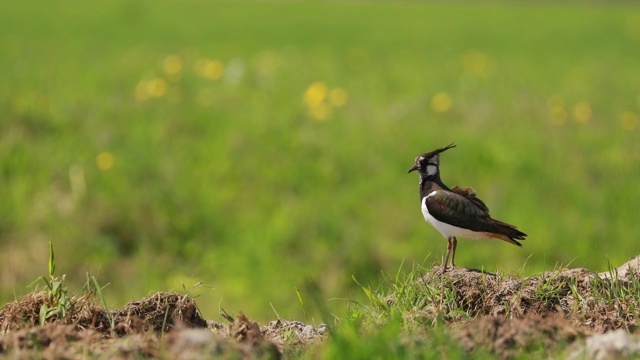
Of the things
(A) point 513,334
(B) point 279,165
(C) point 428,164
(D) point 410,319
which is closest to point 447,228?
(C) point 428,164

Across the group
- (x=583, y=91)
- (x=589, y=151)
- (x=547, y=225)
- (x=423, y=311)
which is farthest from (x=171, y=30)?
(x=423, y=311)

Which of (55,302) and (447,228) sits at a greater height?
(447,228)

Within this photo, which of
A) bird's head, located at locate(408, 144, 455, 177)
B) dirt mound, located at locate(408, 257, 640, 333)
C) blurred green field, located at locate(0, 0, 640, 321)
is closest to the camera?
bird's head, located at locate(408, 144, 455, 177)

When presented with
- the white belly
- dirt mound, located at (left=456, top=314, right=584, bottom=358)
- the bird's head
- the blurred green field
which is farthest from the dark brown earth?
the blurred green field

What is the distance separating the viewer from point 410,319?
3893 millimetres

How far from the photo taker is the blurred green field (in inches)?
416

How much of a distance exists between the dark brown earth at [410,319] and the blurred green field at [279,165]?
122 inches

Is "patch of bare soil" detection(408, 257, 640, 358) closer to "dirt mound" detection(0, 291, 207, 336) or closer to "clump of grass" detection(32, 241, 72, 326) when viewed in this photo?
"dirt mound" detection(0, 291, 207, 336)

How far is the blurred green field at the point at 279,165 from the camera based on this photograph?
10570mm

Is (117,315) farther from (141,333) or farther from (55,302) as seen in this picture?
(141,333)

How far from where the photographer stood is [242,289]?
10.2m

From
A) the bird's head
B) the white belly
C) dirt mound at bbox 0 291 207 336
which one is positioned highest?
the bird's head

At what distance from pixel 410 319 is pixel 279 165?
8501 mm

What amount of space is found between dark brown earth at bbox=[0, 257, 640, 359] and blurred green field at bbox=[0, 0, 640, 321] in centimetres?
310
